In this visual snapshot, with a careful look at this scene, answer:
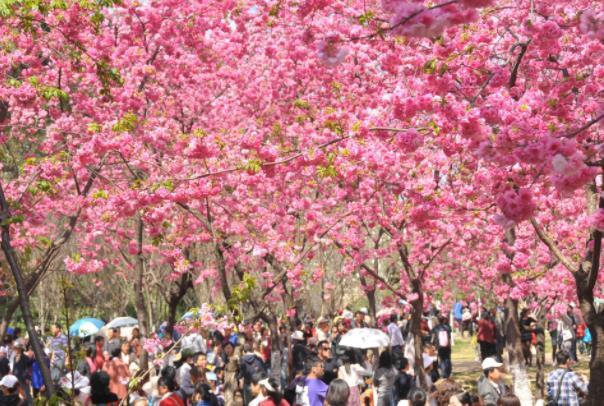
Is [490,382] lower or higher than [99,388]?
lower

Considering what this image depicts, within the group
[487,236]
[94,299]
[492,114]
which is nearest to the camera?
[492,114]

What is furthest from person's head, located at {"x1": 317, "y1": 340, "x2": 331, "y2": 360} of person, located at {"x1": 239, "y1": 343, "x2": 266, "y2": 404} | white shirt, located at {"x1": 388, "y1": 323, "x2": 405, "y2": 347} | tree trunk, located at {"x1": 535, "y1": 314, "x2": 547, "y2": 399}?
white shirt, located at {"x1": 388, "y1": 323, "x2": 405, "y2": 347}

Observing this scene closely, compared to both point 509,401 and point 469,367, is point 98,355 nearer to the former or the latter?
point 509,401

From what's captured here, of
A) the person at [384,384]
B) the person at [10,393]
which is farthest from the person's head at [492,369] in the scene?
the person at [10,393]

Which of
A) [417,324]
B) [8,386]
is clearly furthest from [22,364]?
[417,324]

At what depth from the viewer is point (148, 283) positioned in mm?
25828

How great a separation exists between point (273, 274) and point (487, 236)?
4781mm

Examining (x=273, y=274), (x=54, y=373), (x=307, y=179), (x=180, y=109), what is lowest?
(x=54, y=373)

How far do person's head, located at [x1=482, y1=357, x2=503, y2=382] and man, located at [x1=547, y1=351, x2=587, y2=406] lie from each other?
0.66 metres

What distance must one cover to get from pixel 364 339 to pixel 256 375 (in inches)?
149

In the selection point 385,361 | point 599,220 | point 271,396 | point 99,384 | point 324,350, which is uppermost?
point 599,220

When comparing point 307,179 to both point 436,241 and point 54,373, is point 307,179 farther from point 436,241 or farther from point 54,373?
point 54,373

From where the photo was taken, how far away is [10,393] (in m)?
11.4

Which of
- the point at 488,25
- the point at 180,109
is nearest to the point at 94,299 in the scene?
the point at 180,109
